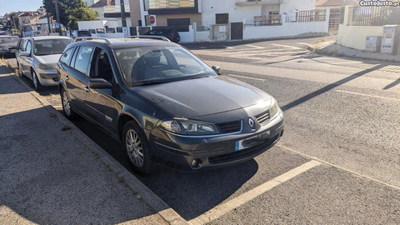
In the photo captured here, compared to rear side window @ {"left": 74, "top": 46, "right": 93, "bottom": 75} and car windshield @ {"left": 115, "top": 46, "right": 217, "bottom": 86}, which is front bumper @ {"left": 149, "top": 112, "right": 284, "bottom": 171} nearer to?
car windshield @ {"left": 115, "top": 46, "right": 217, "bottom": 86}

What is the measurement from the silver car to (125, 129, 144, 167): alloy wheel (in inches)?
254

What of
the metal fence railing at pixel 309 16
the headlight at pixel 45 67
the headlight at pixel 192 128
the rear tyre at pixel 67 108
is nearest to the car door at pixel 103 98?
the headlight at pixel 192 128

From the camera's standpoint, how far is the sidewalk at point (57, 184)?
322 centimetres

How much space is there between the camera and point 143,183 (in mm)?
4008

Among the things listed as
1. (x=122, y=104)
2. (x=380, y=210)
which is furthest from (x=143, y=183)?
(x=380, y=210)

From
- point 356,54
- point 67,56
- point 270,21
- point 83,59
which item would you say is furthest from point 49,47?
point 270,21

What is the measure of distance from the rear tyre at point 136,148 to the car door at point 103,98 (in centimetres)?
38

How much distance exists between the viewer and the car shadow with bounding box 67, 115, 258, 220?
3.56 metres

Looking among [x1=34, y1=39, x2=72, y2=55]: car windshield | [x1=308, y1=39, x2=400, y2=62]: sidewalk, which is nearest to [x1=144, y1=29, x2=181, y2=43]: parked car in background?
[x1=308, y1=39, x2=400, y2=62]: sidewalk

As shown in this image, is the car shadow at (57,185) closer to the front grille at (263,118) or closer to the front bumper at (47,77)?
the front grille at (263,118)

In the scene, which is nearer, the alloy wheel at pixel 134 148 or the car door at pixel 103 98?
the alloy wheel at pixel 134 148

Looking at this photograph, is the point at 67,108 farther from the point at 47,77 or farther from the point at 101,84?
the point at 47,77

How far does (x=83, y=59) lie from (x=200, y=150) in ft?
10.8

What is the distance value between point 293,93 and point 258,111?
15.9ft
